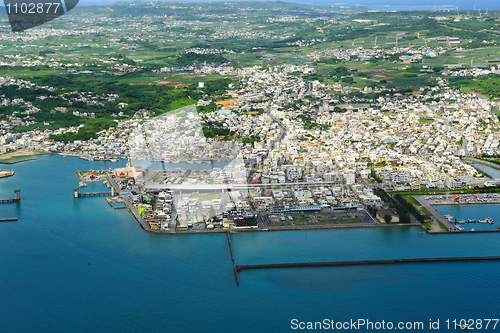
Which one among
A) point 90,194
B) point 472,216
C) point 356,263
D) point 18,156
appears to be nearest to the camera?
point 356,263

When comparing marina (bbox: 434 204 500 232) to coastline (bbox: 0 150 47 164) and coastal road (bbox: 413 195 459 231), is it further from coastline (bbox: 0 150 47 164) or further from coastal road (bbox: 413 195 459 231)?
coastline (bbox: 0 150 47 164)

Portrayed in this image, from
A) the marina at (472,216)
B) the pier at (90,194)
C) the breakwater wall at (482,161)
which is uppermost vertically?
the pier at (90,194)

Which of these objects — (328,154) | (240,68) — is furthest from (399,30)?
(328,154)

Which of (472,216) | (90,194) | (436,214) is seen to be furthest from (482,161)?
(90,194)

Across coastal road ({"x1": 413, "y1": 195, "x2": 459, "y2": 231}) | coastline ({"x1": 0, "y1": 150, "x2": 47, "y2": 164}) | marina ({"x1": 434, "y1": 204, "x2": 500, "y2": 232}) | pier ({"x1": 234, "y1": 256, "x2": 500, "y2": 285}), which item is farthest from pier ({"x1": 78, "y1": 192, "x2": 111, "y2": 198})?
marina ({"x1": 434, "y1": 204, "x2": 500, "y2": 232})

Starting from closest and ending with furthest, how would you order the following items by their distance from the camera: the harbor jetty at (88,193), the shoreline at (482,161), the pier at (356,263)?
the pier at (356,263)
the harbor jetty at (88,193)
the shoreline at (482,161)

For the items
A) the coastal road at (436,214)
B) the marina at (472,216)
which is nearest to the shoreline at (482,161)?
the marina at (472,216)

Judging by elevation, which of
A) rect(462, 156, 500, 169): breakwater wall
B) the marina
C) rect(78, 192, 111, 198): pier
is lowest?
rect(462, 156, 500, 169): breakwater wall

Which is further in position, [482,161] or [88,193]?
[482,161]

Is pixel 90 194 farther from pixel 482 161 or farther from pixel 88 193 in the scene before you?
pixel 482 161

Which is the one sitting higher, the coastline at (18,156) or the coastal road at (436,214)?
the coastal road at (436,214)

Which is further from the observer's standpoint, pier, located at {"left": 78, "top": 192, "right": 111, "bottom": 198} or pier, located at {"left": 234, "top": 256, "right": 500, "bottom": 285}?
pier, located at {"left": 78, "top": 192, "right": 111, "bottom": 198}

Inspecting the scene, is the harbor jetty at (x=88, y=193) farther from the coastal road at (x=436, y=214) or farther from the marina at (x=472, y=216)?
the marina at (x=472, y=216)
